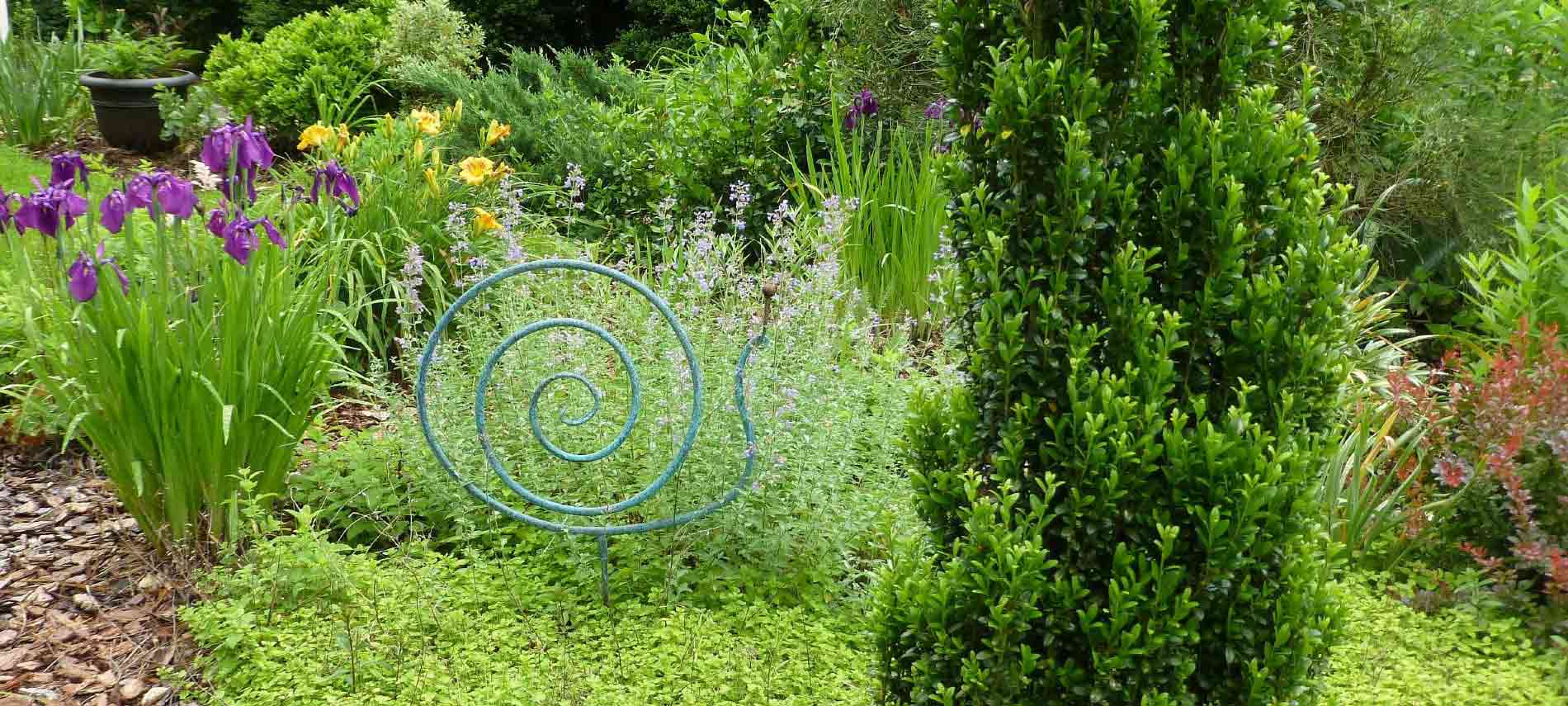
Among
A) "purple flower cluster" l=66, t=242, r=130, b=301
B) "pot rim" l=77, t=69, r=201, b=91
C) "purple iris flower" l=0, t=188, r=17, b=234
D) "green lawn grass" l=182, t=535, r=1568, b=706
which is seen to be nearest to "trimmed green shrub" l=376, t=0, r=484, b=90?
"pot rim" l=77, t=69, r=201, b=91

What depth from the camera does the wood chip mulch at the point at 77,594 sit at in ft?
10.4

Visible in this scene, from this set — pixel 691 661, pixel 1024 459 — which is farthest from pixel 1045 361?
pixel 691 661

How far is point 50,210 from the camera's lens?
3.31 metres

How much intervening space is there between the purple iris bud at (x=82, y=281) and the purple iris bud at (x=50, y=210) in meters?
0.17

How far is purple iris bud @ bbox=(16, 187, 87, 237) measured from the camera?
3311 millimetres

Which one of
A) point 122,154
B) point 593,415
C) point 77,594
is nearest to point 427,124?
point 593,415

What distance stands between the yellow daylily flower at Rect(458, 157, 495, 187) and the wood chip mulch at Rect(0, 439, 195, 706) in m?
1.80

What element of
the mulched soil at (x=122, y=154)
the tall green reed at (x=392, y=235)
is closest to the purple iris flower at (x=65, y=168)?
the tall green reed at (x=392, y=235)

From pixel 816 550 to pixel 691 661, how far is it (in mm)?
595

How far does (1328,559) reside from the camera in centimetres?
227

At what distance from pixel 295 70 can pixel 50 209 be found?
5.28 m

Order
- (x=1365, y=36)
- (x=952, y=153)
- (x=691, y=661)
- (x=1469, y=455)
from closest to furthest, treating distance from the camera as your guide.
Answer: (x=952, y=153) → (x=691, y=661) → (x=1469, y=455) → (x=1365, y=36)

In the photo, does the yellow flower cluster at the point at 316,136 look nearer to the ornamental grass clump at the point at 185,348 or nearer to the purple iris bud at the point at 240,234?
the ornamental grass clump at the point at 185,348

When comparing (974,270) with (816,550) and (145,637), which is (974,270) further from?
(145,637)
